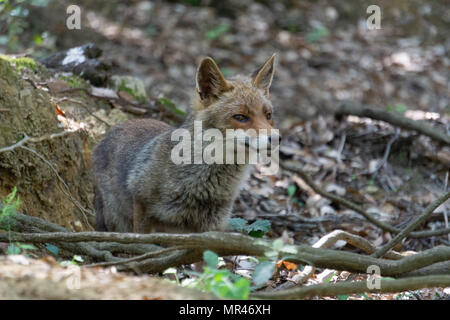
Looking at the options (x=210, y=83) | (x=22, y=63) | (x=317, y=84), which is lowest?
(x=317, y=84)

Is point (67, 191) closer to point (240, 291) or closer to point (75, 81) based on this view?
point (75, 81)

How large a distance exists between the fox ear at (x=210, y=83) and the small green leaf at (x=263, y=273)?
2.49 metres

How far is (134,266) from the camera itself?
423cm

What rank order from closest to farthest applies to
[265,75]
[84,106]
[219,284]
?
[219,284] < [265,75] < [84,106]

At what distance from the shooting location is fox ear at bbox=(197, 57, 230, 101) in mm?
5617

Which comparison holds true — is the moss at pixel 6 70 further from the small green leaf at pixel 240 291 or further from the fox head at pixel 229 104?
the small green leaf at pixel 240 291

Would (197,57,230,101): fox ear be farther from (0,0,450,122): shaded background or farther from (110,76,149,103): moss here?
(0,0,450,122): shaded background

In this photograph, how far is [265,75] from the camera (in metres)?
6.18

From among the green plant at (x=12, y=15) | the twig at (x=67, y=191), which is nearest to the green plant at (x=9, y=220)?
the twig at (x=67, y=191)

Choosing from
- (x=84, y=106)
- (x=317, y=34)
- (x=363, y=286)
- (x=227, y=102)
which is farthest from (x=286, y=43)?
(x=363, y=286)

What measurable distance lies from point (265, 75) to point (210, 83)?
2.63 feet

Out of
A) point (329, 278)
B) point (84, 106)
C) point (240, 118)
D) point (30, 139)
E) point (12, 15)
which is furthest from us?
point (12, 15)
